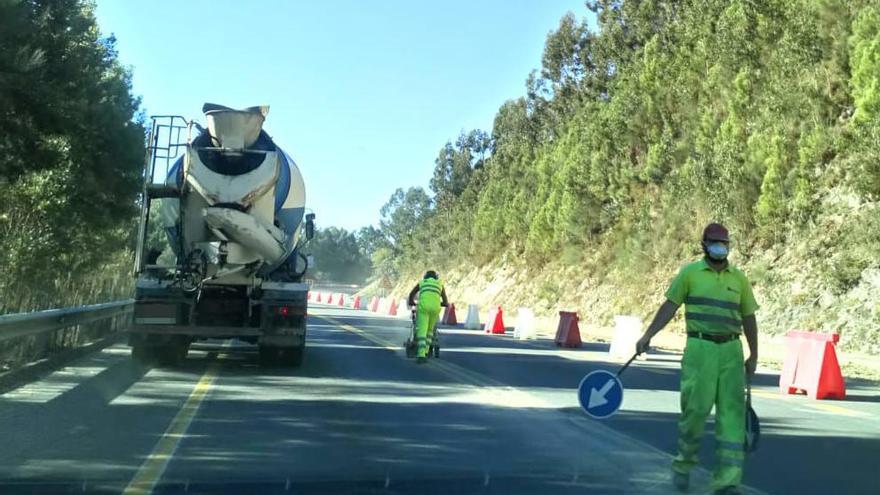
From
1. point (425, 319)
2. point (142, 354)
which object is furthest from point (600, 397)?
point (142, 354)

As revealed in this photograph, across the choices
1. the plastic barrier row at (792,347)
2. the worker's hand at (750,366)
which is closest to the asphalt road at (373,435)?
the plastic barrier row at (792,347)

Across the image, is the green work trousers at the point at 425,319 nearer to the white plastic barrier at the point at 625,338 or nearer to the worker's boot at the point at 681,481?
the white plastic barrier at the point at 625,338

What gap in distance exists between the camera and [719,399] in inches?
285

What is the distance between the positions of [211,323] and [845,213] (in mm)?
17813

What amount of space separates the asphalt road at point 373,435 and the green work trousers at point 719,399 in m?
0.76

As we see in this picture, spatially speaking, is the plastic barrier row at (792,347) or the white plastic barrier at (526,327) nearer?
the plastic barrier row at (792,347)

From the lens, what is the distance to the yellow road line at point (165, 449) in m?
7.61

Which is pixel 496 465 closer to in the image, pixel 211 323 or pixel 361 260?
pixel 211 323

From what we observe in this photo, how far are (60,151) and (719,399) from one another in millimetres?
16488

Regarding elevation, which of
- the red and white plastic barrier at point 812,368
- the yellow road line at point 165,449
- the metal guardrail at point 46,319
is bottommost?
the yellow road line at point 165,449

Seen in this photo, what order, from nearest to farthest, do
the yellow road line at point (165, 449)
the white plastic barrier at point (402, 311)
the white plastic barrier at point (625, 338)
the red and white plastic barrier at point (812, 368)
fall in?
the yellow road line at point (165, 449) → the red and white plastic barrier at point (812, 368) → the white plastic barrier at point (625, 338) → the white plastic barrier at point (402, 311)

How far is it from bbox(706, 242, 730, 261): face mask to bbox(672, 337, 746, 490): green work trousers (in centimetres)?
62

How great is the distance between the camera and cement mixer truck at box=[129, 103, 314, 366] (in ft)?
51.7

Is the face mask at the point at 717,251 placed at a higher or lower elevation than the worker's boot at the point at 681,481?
higher
